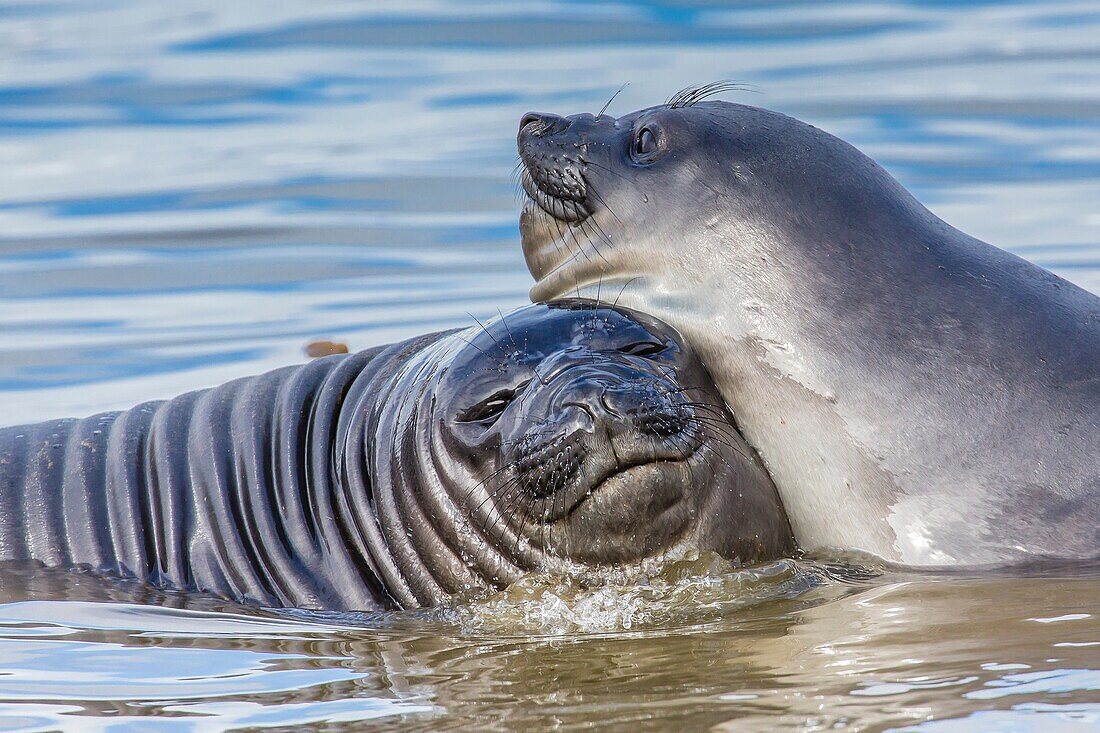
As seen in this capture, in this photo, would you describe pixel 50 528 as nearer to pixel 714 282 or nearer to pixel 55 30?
pixel 714 282

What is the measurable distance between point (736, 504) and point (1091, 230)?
6.86 meters

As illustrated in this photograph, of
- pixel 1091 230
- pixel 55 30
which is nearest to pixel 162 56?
pixel 55 30

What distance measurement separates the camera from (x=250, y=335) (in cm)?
938

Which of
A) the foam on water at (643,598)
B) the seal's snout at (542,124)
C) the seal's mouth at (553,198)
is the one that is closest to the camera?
the foam on water at (643,598)

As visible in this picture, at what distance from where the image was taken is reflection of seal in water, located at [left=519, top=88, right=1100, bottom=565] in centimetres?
475

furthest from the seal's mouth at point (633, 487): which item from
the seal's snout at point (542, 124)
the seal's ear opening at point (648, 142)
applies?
the seal's snout at point (542, 124)

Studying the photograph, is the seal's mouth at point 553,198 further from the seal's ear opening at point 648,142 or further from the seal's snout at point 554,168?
the seal's ear opening at point 648,142

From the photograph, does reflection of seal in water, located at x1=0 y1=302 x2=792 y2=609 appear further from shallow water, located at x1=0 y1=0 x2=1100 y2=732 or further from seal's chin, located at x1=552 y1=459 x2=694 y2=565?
shallow water, located at x1=0 y1=0 x2=1100 y2=732

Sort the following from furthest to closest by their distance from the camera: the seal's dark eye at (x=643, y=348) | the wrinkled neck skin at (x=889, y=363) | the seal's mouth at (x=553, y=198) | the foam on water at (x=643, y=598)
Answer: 1. the seal's mouth at (x=553, y=198)
2. the seal's dark eye at (x=643, y=348)
3. the wrinkled neck skin at (x=889, y=363)
4. the foam on water at (x=643, y=598)

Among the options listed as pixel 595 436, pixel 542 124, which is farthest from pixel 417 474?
pixel 542 124

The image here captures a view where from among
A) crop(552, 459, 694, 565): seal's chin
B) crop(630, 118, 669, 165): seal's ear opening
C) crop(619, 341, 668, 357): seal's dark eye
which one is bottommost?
crop(552, 459, 694, 565): seal's chin

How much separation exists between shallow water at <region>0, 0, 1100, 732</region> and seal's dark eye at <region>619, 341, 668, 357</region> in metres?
0.73

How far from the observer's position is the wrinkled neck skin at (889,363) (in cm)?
474

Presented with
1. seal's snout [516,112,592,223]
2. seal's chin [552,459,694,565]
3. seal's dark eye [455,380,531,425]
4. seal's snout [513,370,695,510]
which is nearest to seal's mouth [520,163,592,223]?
seal's snout [516,112,592,223]
